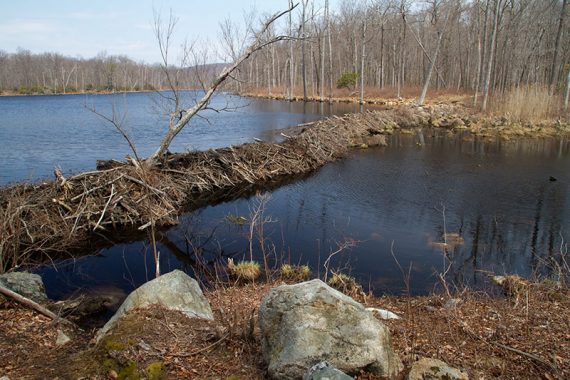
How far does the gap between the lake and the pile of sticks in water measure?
71 centimetres

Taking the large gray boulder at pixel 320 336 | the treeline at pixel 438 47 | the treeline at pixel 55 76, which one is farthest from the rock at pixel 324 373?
the treeline at pixel 55 76

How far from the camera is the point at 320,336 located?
383 centimetres

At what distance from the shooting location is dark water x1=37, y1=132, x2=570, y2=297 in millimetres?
8680

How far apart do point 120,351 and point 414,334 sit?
3.12 meters

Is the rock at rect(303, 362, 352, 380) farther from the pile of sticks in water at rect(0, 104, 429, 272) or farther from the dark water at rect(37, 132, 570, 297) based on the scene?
the dark water at rect(37, 132, 570, 297)

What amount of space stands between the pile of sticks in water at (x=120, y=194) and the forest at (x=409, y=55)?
2821mm

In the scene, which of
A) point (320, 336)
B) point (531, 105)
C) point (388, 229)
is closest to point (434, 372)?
point (320, 336)

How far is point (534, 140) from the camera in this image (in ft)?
78.5

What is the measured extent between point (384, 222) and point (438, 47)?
1114 inches

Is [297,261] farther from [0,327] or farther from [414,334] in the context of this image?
[0,327]

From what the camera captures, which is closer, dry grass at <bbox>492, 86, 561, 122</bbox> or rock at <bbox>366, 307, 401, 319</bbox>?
rock at <bbox>366, 307, 401, 319</bbox>

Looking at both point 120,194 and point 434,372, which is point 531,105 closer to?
point 120,194

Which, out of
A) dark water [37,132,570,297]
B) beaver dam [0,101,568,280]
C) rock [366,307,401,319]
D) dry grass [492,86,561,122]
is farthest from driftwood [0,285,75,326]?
dry grass [492,86,561,122]

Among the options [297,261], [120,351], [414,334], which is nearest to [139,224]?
[297,261]
